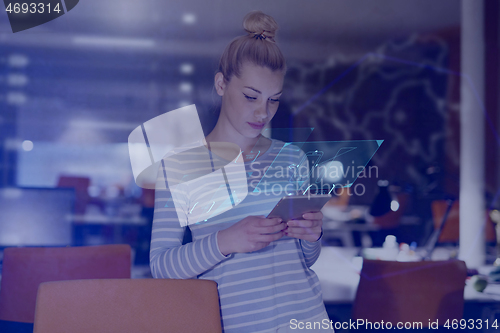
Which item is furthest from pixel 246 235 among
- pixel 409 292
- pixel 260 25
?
pixel 409 292

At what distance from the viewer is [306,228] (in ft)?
3.79

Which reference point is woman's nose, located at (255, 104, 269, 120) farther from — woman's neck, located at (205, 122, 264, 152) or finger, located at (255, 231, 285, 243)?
finger, located at (255, 231, 285, 243)

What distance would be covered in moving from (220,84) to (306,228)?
71 centimetres

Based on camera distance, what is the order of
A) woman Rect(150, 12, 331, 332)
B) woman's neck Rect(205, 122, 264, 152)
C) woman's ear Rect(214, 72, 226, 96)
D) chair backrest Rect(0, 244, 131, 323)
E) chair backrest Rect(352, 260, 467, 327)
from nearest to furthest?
woman Rect(150, 12, 331, 332) < woman's neck Rect(205, 122, 264, 152) < woman's ear Rect(214, 72, 226, 96) < chair backrest Rect(0, 244, 131, 323) < chair backrest Rect(352, 260, 467, 327)

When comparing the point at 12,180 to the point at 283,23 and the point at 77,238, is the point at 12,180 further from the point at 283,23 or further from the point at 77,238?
the point at 283,23

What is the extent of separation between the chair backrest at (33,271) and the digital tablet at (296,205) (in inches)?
45.5

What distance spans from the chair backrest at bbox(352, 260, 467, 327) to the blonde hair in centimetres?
134

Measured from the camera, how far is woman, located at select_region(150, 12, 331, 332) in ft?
3.52

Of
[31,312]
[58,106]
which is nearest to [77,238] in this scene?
[31,312]

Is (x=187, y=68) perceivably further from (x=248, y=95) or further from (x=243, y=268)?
(x=243, y=268)

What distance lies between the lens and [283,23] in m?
2.21

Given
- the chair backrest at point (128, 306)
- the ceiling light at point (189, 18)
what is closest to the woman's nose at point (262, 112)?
the chair backrest at point (128, 306)

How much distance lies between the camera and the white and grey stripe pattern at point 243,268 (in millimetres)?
1079

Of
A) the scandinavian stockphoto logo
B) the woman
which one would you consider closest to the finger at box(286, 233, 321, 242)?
the woman
